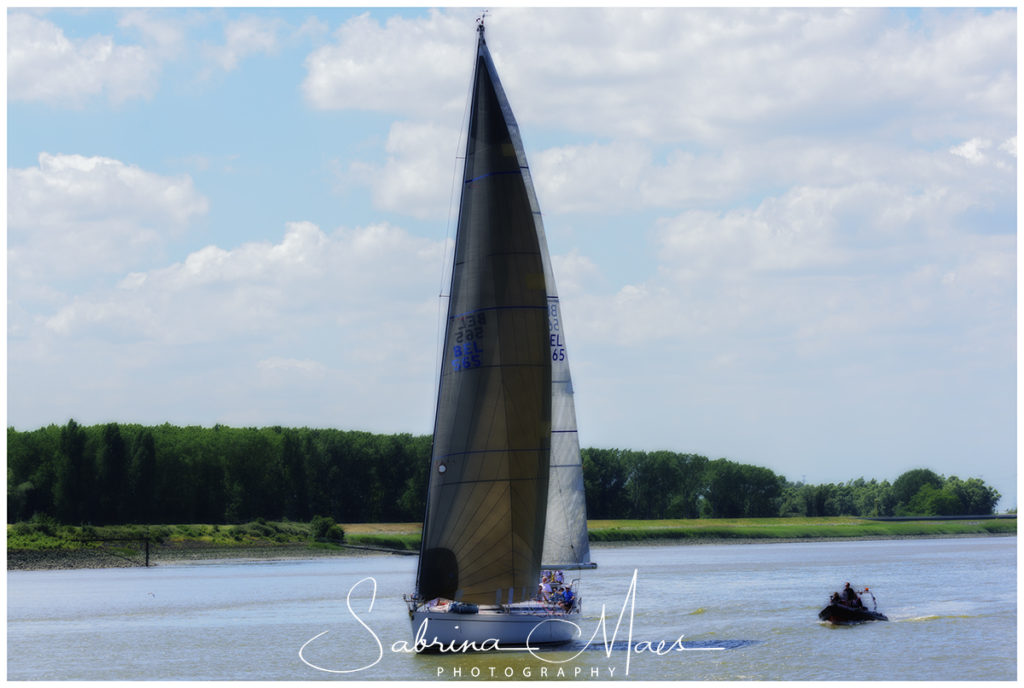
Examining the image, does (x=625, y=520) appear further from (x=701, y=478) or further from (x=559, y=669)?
(x=559, y=669)

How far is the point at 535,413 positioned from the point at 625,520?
454 feet

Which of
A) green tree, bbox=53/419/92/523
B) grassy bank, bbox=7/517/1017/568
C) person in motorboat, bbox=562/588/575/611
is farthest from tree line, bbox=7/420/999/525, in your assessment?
person in motorboat, bbox=562/588/575/611

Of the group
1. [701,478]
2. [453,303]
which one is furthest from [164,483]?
[453,303]

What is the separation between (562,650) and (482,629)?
3248 mm

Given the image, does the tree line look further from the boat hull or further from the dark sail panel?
Answer: the dark sail panel

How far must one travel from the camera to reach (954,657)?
42438 millimetres

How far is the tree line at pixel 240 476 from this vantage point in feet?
409

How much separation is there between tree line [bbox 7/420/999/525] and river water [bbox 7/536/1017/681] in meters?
31.6

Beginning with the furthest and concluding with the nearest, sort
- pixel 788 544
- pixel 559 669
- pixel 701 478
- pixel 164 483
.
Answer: pixel 701 478, pixel 788 544, pixel 164 483, pixel 559 669

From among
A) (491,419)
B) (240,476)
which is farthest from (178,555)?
(491,419)

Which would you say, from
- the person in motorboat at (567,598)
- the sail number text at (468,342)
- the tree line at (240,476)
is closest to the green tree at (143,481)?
the tree line at (240,476)

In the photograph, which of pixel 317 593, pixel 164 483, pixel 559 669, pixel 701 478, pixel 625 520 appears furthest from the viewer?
pixel 701 478

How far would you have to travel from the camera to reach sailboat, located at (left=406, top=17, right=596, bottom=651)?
1544 inches

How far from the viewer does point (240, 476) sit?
13975 centimetres
